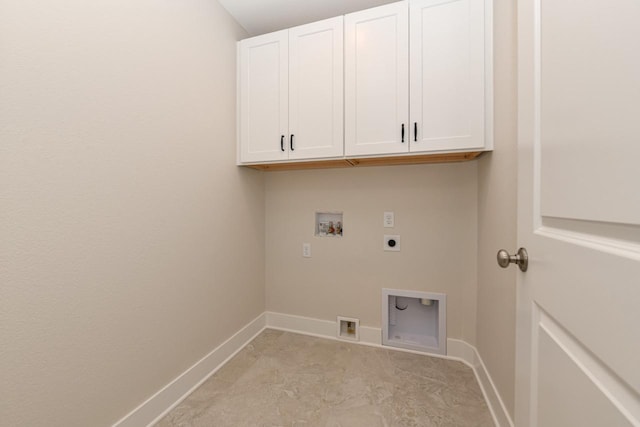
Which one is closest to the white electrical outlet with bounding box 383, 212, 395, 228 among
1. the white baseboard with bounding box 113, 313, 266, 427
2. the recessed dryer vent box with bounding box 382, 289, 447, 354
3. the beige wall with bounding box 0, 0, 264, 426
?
the recessed dryer vent box with bounding box 382, 289, 447, 354

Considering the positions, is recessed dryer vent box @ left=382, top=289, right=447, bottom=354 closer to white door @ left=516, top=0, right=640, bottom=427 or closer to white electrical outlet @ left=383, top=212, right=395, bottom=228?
white electrical outlet @ left=383, top=212, right=395, bottom=228

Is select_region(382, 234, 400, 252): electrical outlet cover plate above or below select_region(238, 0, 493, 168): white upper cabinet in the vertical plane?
below

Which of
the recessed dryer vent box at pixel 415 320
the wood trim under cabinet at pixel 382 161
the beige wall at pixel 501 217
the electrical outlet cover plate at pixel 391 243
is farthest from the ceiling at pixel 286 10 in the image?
the recessed dryer vent box at pixel 415 320

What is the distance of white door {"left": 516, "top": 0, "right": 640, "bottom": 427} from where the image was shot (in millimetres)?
371

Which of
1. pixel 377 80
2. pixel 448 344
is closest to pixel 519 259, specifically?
pixel 377 80

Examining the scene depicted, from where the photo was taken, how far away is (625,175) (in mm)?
379

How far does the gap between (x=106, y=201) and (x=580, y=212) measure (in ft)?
4.99

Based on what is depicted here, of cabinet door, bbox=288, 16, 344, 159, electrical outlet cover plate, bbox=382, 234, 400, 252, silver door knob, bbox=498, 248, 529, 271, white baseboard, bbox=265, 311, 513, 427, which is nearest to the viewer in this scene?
silver door knob, bbox=498, 248, 529, 271

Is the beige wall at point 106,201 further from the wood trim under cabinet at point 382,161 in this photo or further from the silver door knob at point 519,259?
the silver door knob at point 519,259

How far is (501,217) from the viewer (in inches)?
51.0

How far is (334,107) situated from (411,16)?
2.17 ft

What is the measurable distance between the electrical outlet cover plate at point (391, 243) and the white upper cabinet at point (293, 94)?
76cm

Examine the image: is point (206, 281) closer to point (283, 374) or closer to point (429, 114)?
point (283, 374)

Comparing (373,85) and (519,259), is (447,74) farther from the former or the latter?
(519,259)
